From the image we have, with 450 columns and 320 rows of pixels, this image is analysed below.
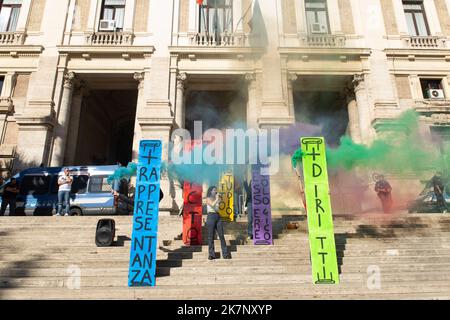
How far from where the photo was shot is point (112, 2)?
710 inches

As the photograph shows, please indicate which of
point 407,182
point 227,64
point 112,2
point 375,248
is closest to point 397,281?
point 375,248

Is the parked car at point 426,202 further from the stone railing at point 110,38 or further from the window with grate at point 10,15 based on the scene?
the window with grate at point 10,15

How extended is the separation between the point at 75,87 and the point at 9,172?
538 centimetres

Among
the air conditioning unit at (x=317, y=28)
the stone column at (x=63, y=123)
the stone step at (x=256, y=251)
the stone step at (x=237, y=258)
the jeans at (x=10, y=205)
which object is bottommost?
the stone step at (x=237, y=258)

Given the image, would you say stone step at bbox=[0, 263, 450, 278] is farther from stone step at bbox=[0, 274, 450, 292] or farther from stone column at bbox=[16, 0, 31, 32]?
stone column at bbox=[16, 0, 31, 32]

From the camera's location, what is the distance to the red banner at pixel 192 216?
25.6 feet

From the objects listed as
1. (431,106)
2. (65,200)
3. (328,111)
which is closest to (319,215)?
(65,200)

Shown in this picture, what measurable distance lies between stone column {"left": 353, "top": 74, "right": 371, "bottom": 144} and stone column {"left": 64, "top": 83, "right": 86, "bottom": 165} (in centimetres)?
1443

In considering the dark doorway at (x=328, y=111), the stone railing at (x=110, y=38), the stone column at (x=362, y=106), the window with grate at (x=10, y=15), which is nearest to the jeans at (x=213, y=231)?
the stone column at (x=362, y=106)

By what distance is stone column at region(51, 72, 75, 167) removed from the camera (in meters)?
14.9

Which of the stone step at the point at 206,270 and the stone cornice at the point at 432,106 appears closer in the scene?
the stone step at the point at 206,270

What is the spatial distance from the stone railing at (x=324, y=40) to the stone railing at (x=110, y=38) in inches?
370

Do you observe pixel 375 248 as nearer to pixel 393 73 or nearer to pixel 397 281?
pixel 397 281
